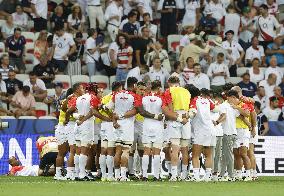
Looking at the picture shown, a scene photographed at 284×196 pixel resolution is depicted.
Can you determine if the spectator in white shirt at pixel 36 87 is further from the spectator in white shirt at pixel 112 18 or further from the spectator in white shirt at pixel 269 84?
the spectator in white shirt at pixel 269 84

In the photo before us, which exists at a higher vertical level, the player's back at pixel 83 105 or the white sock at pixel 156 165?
the player's back at pixel 83 105

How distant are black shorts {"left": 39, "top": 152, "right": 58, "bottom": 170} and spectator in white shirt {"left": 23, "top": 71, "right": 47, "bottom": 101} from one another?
5329mm

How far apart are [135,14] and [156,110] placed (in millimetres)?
10555

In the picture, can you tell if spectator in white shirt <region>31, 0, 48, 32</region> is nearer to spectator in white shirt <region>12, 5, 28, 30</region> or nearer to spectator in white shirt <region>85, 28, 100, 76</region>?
spectator in white shirt <region>12, 5, 28, 30</region>

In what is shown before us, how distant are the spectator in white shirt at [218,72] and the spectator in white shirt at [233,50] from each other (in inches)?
49.9

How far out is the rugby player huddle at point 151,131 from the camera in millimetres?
27000

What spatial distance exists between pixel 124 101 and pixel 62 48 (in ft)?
33.6

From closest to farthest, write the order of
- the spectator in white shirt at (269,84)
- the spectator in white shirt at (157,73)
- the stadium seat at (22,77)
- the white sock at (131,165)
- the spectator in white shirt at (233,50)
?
the white sock at (131,165)
the spectator in white shirt at (157,73)
the stadium seat at (22,77)
the spectator in white shirt at (269,84)
the spectator in white shirt at (233,50)

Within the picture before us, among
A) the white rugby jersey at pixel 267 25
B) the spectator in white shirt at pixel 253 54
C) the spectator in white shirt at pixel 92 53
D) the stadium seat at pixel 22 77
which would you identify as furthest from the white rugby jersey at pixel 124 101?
the white rugby jersey at pixel 267 25

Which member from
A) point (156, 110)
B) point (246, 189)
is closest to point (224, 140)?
point (156, 110)

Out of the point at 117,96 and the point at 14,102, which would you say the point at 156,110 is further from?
the point at 14,102

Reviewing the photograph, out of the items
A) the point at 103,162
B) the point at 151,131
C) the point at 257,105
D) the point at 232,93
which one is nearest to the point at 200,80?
the point at 257,105

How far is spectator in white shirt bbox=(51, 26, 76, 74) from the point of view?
36.8 m

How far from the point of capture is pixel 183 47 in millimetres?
37250
